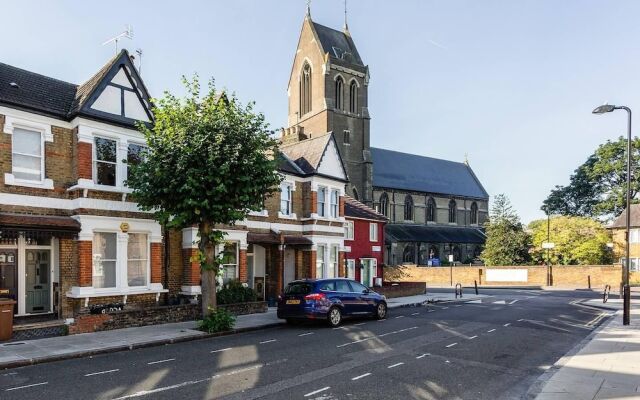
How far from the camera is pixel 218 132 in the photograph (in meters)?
14.7

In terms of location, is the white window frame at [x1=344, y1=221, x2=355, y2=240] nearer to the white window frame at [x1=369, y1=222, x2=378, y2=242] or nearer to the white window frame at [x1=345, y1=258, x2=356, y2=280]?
the white window frame at [x1=345, y1=258, x2=356, y2=280]

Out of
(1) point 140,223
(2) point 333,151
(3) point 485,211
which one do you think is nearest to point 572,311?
(2) point 333,151

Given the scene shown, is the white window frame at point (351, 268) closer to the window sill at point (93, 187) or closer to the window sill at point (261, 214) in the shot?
the window sill at point (261, 214)

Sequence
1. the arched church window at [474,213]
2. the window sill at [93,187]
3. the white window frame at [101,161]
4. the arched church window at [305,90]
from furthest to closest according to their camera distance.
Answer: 1. the arched church window at [474,213]
2. the arched church window at [305,90]
3. the white window frame at [101,161]
4. the window sill at [93,187]

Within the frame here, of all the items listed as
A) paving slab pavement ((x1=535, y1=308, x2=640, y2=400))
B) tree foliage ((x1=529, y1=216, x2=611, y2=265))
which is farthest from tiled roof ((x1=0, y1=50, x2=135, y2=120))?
tree foliage ((x1=529, y1=216, x2=611, y2=265))

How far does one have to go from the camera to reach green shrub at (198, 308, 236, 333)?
14457 millimetres

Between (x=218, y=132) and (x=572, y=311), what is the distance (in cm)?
1796

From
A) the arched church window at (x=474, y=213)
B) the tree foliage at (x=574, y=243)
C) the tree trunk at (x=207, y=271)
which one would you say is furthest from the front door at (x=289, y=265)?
the arched church window at (x=474, y=213)

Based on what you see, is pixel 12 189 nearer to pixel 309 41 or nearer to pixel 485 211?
pixel 309 41

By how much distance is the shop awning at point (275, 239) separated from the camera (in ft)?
69.5

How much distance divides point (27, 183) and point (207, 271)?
593 cm

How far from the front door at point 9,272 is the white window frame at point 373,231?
75.9 feet

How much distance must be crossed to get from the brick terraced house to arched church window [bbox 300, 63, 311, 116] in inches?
1600

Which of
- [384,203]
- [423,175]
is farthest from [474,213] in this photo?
[384,203]
